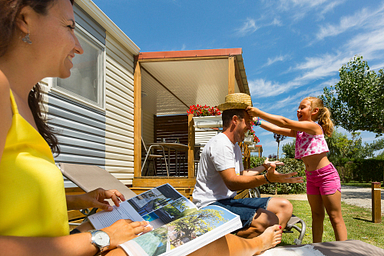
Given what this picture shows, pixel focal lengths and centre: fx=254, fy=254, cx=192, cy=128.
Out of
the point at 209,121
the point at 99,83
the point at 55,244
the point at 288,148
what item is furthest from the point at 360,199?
the point at 288,148

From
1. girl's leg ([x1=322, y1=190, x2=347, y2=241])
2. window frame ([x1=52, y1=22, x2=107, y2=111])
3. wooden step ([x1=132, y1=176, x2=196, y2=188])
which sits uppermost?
window frame ([x1=52, y1=22, x2=107, y2=111])

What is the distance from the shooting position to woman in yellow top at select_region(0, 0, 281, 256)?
0.71 metres

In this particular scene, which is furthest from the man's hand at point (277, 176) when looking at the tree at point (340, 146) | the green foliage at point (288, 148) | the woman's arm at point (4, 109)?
the green foliage at point (288, 148)

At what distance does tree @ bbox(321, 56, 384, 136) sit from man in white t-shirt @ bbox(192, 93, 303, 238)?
52.3 feet

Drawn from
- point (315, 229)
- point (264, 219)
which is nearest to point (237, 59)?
point (315, 229)

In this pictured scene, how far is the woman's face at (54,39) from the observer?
835 millimetres

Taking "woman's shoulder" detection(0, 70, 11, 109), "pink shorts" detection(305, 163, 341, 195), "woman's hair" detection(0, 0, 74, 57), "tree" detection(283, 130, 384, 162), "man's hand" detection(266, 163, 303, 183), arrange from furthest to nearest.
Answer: "tree" detection(283, 130, 384, 162) → "pink shorts" detection(305, 163, 341, 195) → "man's hand" detection(266, 163, 303, 183) → "woman's hair" detection(0, 0, 74, 57) → "woman's shoulder" detection(0, 70, 11, 109)

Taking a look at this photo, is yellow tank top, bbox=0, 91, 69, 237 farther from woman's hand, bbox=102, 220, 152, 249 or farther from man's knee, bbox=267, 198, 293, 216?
man's knee, bbox=267, 198, 293, 216

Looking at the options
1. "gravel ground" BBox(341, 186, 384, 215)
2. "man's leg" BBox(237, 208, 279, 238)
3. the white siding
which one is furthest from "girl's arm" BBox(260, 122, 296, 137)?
"gravel ground" BBox(341, 186, 384, 215)

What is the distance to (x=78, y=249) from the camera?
815 mm

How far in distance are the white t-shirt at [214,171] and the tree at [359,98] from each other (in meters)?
16.3

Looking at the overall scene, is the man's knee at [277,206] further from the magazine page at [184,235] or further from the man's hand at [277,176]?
the magazine page at [184,235]

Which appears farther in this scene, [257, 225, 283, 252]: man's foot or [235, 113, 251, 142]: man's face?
[235, 113, 251, 142]: man's face

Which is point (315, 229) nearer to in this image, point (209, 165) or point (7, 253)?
point (209, 165)
